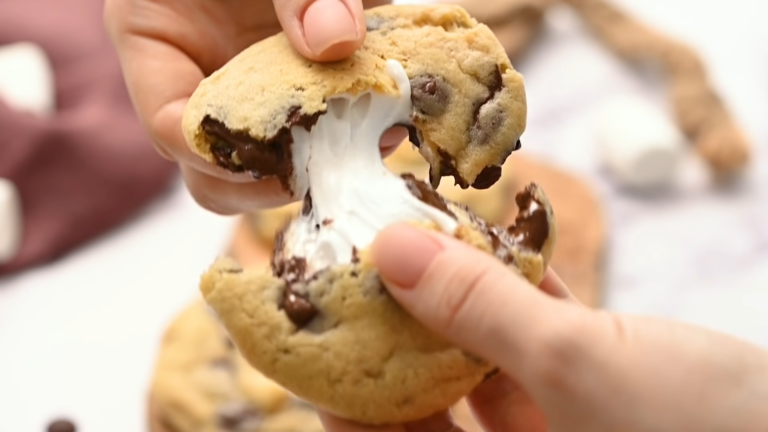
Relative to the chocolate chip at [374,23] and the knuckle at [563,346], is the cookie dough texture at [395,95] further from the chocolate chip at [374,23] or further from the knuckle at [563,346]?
the knuckle at [563,346]

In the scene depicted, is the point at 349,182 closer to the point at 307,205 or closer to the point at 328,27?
the point at 307,205

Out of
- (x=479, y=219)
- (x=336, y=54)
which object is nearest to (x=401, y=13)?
(x=336, y=54)

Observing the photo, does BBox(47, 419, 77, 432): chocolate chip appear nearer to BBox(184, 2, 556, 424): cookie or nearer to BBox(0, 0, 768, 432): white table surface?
BBox(0, 0, 768, 432): white table surface

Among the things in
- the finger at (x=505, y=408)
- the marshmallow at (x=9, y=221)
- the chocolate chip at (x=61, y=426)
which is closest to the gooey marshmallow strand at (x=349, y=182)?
the finger at (x=505, y=408)

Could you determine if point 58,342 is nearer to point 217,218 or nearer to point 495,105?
point 217,218

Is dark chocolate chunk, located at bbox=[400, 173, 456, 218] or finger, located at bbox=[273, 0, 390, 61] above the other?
finger, located at bbox=[273, 0, 390, 61]

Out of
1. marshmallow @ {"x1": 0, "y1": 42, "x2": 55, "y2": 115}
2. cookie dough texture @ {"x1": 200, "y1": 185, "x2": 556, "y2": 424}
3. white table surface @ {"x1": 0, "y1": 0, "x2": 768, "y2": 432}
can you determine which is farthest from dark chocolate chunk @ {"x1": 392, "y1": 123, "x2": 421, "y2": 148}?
marshmallow @ {"x1": 0, "y1": 42, "x2": 55, "y2": 115}
